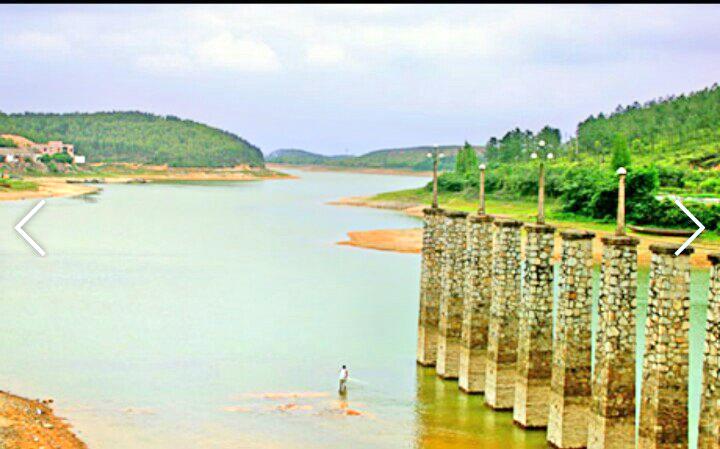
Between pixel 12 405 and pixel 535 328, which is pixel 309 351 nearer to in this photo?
pixel 12 405

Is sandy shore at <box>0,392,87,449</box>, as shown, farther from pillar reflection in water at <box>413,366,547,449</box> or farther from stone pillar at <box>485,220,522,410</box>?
stone pillar at <box>485,220,522,410</box>

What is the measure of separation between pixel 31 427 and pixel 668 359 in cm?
1396

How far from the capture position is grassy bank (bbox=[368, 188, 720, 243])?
196ft

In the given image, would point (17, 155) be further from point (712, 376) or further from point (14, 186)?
point (712, 376)

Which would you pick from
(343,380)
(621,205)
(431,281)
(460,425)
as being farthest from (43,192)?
(621,205)

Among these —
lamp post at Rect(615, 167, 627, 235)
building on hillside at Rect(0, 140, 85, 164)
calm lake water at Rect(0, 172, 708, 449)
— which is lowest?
calm lake water at Rect(0, 172, 708, 449)

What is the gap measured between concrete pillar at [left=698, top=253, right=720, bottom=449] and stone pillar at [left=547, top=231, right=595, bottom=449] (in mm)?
3488

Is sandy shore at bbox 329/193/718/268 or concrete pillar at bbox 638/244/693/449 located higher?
concrete pillar at bbox 638/244/693/449

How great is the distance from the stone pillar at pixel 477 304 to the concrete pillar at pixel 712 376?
804 cm

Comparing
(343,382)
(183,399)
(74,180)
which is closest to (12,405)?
(183,399)

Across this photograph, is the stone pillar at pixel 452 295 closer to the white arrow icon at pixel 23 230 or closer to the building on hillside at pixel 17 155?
the white arrow icon at pixel 23 230

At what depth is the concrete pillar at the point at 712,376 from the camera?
14307mm

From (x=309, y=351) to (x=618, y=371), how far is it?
1541 centimetres

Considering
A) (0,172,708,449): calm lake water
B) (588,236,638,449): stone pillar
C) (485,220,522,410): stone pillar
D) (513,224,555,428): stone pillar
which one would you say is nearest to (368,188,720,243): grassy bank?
(0,172,708,449): calm lake water
